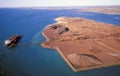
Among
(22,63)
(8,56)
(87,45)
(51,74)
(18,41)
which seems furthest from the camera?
(18,41)

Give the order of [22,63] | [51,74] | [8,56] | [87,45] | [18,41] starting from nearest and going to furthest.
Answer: [51,74] → [22,63] → [8,56] → [87,45] → [18,41]

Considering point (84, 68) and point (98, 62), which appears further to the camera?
point (98, 62)

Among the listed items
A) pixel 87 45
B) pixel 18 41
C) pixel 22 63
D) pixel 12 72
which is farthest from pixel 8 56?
pixel 87 45

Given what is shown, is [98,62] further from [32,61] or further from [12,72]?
[12,72]

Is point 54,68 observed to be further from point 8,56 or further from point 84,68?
point 8,56

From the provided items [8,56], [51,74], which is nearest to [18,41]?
[8,56]

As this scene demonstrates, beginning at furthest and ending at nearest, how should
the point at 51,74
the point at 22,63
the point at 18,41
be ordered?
the point at 18,41
the point at 22,63
the point at 51,74

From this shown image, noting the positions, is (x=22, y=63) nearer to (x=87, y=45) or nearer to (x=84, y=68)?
(x=84, y=68)

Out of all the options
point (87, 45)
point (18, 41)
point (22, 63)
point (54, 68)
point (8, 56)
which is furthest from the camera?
point (18, 41)

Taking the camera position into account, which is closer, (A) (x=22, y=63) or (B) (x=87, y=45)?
(A) (x=22, y=63)
